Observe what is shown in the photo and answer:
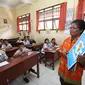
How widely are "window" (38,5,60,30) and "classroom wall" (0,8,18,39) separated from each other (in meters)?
2.67

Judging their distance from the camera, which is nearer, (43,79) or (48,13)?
(43,79)

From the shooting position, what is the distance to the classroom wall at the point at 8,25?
546cm

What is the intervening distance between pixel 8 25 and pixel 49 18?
344 centimetres

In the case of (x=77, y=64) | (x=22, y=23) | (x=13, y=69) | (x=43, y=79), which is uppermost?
(x=22, y=23)

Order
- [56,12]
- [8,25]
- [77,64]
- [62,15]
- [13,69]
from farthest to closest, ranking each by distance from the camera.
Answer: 1. [8,25]
2. [56,12]
3. [62,15]
4. [13,69]
5. [77,64]

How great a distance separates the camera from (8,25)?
19.1ft

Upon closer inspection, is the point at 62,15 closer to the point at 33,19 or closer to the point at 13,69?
the point at 33,19

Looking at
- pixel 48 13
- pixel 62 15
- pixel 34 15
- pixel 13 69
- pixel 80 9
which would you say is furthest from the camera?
pixel 34 15

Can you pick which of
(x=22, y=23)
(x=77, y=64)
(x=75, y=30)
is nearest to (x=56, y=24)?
(x=22, y=23)

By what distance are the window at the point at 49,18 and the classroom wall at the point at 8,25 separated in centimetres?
267

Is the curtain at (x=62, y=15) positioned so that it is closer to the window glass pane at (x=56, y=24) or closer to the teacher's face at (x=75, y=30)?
the window glass pane at (x=56, y=24)

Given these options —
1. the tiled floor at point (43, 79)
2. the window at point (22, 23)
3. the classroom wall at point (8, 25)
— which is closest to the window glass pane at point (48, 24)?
the window at point (22, 23)

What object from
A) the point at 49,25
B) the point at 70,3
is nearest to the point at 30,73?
the point at 49,25

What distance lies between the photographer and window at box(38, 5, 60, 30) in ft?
12.7
